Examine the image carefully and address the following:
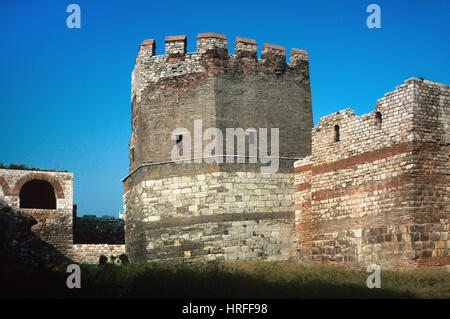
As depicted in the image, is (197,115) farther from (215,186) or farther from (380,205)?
(380,205)

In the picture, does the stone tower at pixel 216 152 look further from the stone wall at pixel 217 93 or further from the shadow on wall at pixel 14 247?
the shadow on wall at pixel 14 247

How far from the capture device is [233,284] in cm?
1231

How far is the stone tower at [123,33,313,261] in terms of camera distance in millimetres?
16766

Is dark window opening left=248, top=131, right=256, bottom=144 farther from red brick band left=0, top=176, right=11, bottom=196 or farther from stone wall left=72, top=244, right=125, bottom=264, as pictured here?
red brick band left=0, top=176, right=11, bottom=196

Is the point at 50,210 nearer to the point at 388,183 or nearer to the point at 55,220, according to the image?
the point at 55,220

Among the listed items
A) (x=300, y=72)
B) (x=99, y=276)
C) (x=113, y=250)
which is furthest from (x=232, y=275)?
(x=113, y=250)

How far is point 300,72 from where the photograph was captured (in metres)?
18.9

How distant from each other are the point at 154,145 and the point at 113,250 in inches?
341

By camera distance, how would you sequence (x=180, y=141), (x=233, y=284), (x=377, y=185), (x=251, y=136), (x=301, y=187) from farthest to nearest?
(x=180, y=141)
(x=251, y=136)
(x=301, y=187)
(x=377, y=185)
(x=233, y=284)

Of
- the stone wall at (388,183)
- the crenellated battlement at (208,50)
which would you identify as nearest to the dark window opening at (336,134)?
the stone wall at (388,183)

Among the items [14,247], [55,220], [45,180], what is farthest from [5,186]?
[14,247]

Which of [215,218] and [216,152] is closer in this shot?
[215,218]

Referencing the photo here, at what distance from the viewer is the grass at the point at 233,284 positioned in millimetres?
11414

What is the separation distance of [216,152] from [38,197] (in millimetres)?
16213
